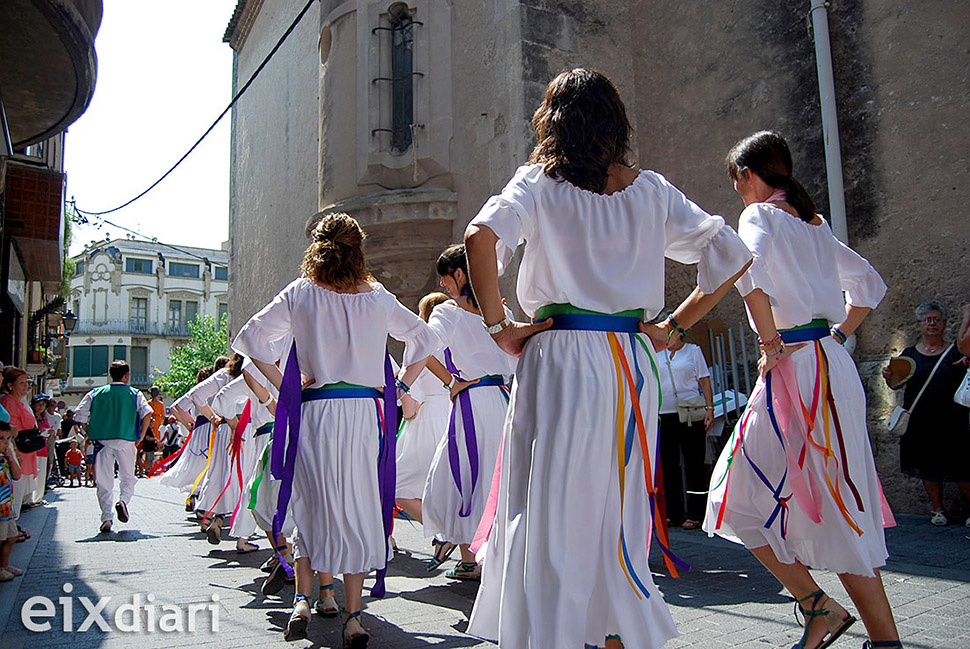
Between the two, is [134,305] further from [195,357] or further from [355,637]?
[355,637]

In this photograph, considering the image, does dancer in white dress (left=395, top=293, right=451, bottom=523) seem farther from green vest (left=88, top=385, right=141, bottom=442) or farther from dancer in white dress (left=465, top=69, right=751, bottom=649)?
green vest (left=88, top=385, right=141, bottom=442)

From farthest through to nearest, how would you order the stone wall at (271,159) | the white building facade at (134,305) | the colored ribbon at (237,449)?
1. the white building facade at (134,305)
2. the stone wall at (271,159)
3. the colored ribbon at (237,449)

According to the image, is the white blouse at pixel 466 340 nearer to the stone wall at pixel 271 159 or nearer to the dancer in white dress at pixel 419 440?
the dancer in white dress at pixel 419 440

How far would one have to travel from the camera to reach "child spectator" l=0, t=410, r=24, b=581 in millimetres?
5828

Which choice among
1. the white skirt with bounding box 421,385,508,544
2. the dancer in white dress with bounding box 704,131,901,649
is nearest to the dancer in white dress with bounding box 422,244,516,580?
the white skirt with bounding box 421,385,508,544

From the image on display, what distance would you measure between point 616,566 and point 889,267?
634 cm

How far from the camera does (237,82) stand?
27.2 m

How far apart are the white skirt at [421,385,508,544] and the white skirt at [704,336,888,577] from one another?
2.04m

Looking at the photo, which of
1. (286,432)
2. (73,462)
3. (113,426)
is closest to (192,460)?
(113,426)

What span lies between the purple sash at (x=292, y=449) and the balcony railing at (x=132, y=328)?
6685 centimetres

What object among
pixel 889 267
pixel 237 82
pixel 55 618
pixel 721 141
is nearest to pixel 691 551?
pixel 889 267

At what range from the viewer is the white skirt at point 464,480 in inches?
206

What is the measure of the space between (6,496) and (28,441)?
4.32 feet

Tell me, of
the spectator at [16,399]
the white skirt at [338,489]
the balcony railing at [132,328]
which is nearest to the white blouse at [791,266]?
the white skirt at [338,489]
